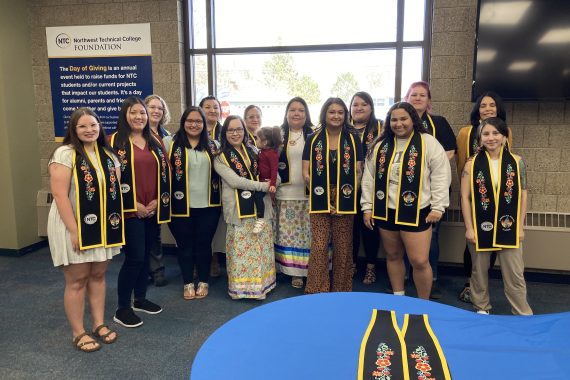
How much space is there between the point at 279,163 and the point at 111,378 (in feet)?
5.98

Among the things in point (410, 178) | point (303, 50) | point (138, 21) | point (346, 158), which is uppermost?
point (138, 21)

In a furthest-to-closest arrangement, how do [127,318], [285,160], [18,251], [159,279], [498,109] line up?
1. [18,251]
2. [159,279]
3. [285,160]
4. [498,109]
5. [127,318]

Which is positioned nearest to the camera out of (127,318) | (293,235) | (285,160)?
(127,318)

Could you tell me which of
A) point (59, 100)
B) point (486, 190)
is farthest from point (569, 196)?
point (59, 100)

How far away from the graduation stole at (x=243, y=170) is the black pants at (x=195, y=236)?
9.2 inches

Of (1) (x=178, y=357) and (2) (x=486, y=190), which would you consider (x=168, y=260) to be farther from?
(2) (x=486, y=190)

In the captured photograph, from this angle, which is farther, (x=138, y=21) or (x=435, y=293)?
(x=138, y=21)

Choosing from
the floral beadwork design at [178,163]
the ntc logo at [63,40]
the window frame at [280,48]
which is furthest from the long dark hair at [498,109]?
the ntc logo at [63,40]

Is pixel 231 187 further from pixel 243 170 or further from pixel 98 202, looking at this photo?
pixel 98 202

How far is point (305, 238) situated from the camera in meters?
3.46

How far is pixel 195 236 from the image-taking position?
10.9ft

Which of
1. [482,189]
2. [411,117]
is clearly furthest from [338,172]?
[482,189]

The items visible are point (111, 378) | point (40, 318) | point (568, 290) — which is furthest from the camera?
point (568, 290)

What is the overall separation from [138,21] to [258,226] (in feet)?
8.16
